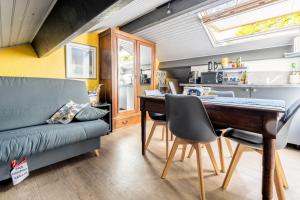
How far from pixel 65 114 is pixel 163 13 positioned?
2.13 meters

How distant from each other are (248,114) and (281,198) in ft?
2.30

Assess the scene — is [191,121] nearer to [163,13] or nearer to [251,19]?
[163,13]

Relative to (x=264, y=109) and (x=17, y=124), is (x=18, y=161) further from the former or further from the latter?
(x=264, y=109)

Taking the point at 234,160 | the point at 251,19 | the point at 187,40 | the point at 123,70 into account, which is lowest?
the point at 234,160

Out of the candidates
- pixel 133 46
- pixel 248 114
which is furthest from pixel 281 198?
pixel 133 46

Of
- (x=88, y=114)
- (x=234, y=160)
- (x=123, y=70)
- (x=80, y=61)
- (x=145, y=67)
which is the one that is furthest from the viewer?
(x=145, y=67)

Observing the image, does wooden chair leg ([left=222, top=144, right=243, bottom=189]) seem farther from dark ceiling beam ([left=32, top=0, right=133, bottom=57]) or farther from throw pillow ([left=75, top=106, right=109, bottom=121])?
throw pillow ([left=75, top=106, right=109, bottom=121])

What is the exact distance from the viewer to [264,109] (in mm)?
1013

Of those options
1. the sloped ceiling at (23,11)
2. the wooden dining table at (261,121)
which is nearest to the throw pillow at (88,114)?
the sloped ceiling at (23,11)

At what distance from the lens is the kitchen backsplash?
2.57 metres

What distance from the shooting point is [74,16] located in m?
1.19

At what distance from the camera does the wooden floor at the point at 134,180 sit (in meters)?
1.32

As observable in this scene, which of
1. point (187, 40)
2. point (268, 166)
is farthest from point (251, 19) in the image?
point (268, 166)

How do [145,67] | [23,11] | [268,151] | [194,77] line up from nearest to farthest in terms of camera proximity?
[268,151] → [23,11] → [194,77] → [145,67]
